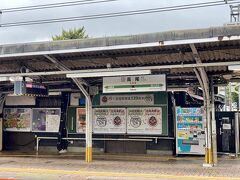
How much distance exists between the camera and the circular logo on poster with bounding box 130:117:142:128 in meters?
15.6

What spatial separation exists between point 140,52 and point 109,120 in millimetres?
5708

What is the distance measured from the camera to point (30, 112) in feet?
57.1

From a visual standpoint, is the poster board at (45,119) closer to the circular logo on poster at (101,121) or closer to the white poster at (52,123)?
the white poster at (52,123)

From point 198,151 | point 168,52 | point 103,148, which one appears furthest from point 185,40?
point 103,148

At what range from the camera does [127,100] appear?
15.7m

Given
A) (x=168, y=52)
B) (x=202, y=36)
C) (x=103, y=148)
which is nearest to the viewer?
(x=202, y=36)

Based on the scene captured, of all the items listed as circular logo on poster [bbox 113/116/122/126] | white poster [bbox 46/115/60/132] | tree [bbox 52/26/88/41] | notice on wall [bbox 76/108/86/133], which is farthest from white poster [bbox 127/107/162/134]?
tree [bbox 52/26/88/41]

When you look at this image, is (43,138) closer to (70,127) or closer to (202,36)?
(70,127)

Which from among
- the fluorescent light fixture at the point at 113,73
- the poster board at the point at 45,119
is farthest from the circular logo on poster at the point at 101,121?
the fluorescent light fixture at the point at 113,73

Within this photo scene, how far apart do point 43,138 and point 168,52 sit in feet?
27.9

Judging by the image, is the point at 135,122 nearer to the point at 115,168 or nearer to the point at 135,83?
the point at 115,168

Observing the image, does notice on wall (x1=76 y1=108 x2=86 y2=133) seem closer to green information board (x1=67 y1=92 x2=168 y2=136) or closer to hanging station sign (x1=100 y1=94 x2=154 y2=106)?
green information board (x1=67 y1=92 x2=168 y2=136)

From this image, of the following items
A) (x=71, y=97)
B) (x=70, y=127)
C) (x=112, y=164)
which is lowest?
(x=112, y=164)

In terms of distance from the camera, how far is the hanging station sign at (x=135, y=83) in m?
11.3
